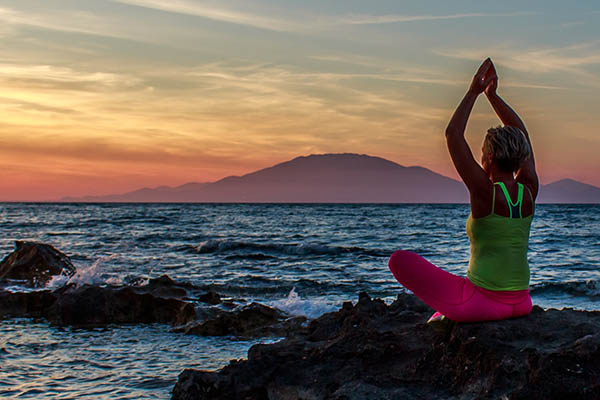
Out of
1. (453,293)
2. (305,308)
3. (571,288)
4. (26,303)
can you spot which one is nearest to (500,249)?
(453,293)

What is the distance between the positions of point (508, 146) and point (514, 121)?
0.72 meters

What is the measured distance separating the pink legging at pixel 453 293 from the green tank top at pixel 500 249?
2.8 inches

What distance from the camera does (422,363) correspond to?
14.1 feet

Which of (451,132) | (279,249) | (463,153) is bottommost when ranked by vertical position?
(279,249)

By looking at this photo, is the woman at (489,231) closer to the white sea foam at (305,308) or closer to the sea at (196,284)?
the sea at (196,284)

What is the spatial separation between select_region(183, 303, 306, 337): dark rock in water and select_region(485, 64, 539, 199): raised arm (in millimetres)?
4762

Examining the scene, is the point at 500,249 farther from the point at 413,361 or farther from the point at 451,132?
the point at 413,361

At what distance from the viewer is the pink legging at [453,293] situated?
4.23 metres

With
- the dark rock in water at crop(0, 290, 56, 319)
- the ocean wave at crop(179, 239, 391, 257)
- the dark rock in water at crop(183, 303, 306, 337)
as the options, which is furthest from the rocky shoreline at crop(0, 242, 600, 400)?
the ocean wave at crop(179, 239, 391, 257)

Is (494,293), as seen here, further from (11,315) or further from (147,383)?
(11,315)

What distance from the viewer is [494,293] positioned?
4.22 m

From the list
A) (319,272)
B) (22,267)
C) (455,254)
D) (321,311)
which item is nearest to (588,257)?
(455,254)

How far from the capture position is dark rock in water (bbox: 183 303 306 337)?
8711 mm

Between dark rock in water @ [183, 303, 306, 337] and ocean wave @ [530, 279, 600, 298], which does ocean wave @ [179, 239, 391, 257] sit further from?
dark rock in water @ [183, 303, 306, 337]
